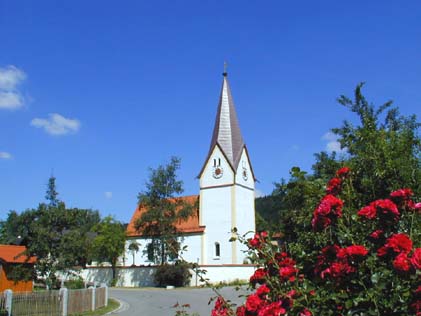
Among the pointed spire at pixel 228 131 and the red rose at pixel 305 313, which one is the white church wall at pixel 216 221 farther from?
the red rose at pixel 305 313

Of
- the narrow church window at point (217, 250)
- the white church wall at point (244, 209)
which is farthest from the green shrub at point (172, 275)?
the white church wall at point (244, 209)

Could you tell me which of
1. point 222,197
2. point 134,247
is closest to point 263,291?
point 222,197

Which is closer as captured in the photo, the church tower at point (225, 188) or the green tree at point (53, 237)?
the green tree at point (53, 237)

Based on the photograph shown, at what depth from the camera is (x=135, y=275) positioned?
1731 inches

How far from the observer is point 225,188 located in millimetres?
46469

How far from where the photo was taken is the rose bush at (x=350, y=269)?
280 centimetres

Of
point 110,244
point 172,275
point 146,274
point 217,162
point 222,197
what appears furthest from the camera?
point 217,162

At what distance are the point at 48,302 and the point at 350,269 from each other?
50.4 feet

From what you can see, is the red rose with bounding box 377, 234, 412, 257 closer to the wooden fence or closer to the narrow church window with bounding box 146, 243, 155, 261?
the wooden fence

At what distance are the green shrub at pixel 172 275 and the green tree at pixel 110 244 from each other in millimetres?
7228

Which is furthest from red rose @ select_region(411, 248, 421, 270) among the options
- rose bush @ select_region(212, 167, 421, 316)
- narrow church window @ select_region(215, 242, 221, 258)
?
narrow church window @ select_region(215, 242, 221, 258)

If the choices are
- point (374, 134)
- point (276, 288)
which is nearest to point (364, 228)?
point (276, 288)

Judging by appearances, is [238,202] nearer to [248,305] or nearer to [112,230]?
[112,230]

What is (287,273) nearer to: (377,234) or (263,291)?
(263,291)
